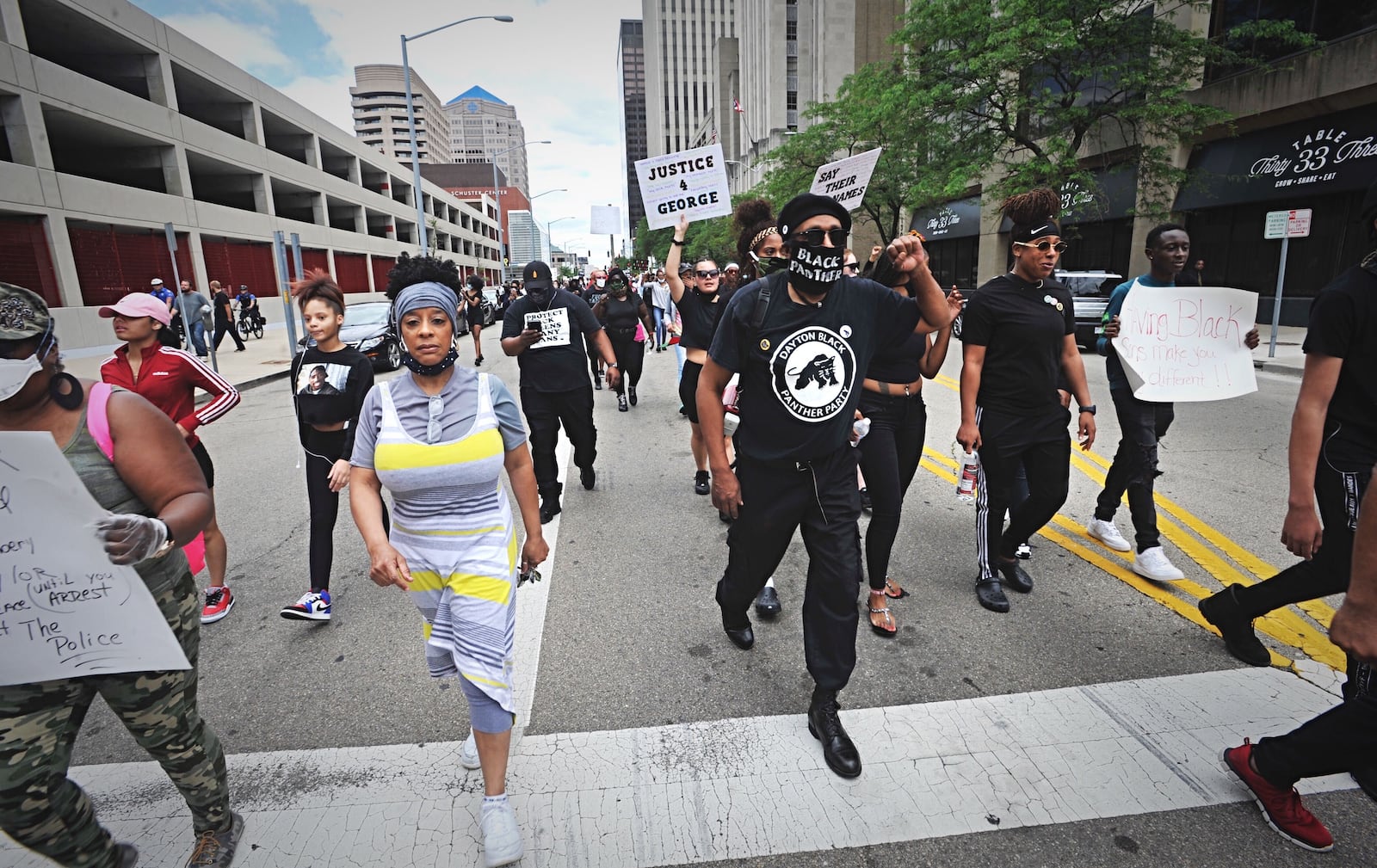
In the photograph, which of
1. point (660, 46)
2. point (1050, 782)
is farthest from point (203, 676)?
point (660, 46)

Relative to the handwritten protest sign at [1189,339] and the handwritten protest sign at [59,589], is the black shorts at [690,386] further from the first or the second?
the handwritten protest sign at [59,589]

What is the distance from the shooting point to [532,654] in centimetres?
353

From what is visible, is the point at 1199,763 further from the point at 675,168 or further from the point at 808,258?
the point at 675,168

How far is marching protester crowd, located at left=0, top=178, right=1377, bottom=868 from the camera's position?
6.15ft

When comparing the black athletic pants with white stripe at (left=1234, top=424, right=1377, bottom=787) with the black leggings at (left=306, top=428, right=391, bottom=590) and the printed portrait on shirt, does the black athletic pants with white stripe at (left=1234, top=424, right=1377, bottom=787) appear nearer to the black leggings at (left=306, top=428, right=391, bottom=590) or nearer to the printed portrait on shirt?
the black leggings at (left=306, top=428, right=391, bottom=590)

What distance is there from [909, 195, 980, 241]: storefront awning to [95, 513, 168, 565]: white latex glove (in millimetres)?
30737

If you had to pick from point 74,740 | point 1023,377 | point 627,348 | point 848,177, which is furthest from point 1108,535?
point 627,348

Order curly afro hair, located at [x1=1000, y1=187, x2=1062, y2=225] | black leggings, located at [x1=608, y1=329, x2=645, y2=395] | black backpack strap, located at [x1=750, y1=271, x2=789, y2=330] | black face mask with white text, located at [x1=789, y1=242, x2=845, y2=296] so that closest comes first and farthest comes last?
black face mask with white text, located at [x1=789, y1=242, x2=845, y2=296] → black backpack strap, located at [x1=750, y1=271, x2=789, y2=330] → curly afro hair, located at [x1=1000, y1=187, x2=1062, y2=225] → black leggings, located at [x1=608, y1=329, x2=645, y2=395]

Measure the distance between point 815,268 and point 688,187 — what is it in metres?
5.26

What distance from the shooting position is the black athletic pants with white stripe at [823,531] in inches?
107

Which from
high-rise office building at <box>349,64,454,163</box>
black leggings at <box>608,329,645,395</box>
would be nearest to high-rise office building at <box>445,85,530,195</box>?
high-rise office building at <box>349,64,454,163</box>

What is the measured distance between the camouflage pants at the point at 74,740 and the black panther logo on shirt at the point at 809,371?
2.04 metres

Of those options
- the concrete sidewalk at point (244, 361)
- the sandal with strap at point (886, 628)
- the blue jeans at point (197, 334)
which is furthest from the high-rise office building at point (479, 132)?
the sandal with strap at point (886, 628)

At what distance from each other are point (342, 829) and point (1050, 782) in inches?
97.1
